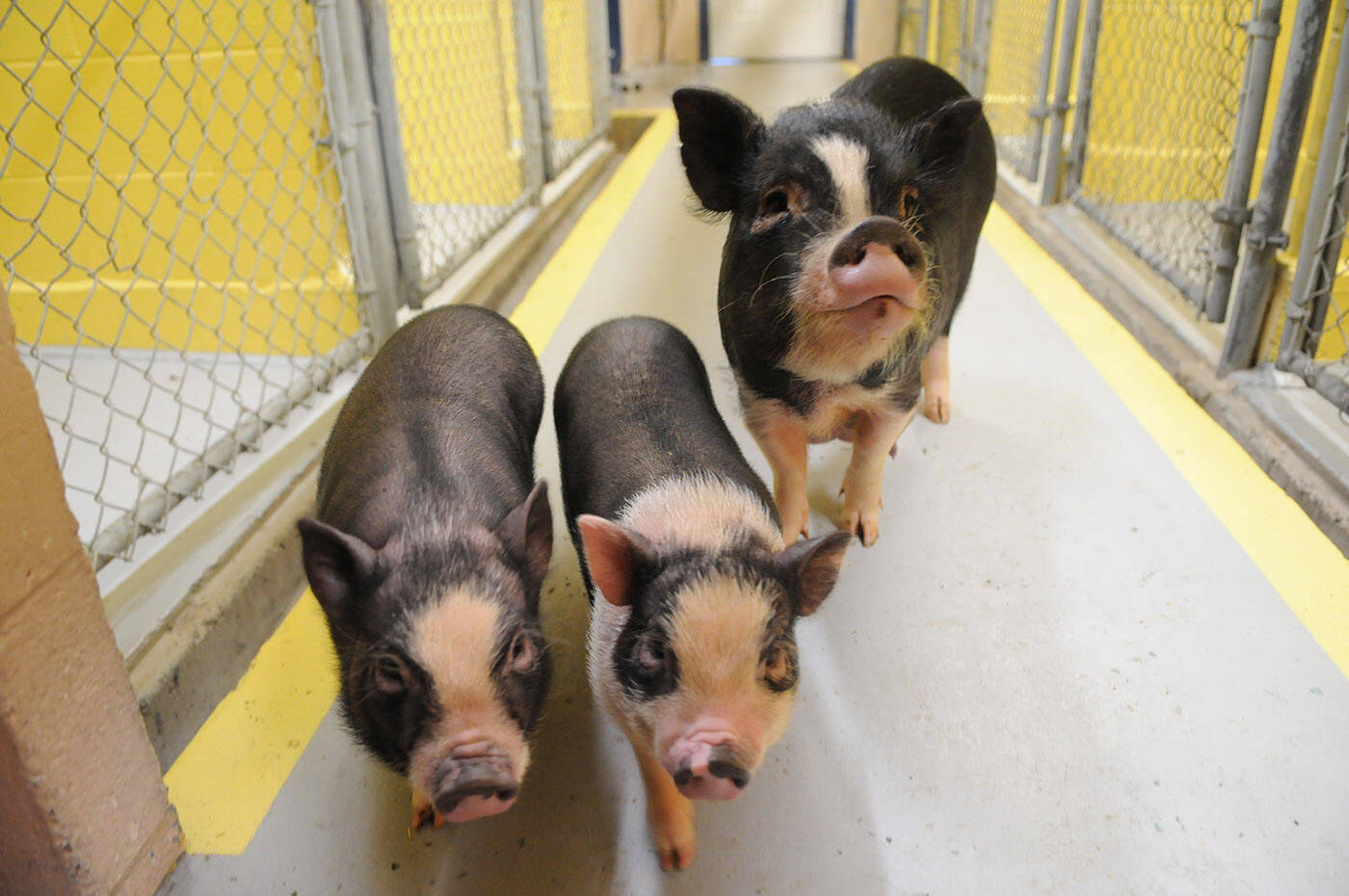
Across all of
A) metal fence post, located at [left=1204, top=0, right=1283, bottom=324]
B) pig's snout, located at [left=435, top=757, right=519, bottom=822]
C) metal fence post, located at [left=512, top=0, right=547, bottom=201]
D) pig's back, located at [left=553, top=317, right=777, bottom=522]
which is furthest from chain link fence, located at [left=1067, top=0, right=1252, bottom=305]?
pig's snout, located at [left=435, top=757, right=519, bottom=822]

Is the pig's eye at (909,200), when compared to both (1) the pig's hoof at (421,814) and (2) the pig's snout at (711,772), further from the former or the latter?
(1) the pig's hoof at (421,814)

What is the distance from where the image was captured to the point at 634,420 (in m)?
2.36

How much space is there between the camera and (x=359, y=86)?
353 cm

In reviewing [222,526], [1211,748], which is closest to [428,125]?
[222,526]

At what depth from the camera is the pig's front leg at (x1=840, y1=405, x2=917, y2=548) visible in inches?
102

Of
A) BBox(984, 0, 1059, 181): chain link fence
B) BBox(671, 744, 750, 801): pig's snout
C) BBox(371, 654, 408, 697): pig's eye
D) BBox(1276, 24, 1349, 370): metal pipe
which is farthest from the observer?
BBox(984, 0, 1059, 181): chain link fence

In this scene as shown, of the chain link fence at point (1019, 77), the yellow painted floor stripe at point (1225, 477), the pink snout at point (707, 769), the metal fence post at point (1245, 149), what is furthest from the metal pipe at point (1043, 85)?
the pink snout at point (707, 769)

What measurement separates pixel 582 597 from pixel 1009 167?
5461 mm

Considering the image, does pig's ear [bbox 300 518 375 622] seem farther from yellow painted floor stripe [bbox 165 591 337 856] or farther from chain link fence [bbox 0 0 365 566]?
chain link fence [bbox 0 0 365 566]

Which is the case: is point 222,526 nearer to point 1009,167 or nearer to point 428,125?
point 428,125

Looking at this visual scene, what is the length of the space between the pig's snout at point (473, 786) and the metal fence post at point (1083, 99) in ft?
17.0

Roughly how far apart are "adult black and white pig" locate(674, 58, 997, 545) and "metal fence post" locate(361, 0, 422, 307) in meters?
1.89

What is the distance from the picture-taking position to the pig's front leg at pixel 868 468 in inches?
102

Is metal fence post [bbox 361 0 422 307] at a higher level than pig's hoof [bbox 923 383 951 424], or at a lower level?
higher
